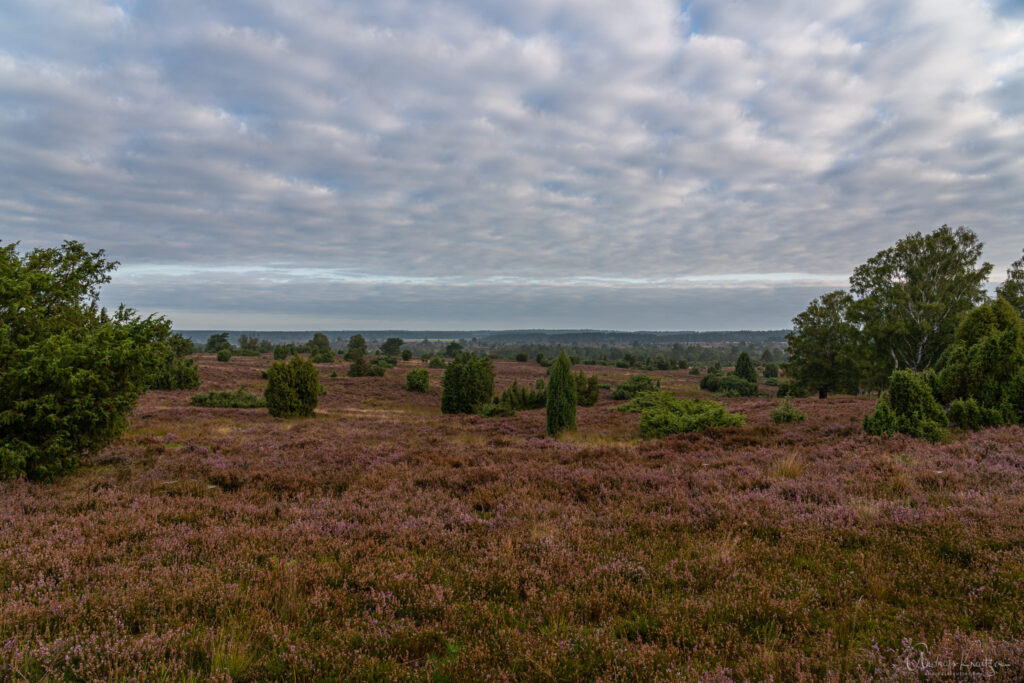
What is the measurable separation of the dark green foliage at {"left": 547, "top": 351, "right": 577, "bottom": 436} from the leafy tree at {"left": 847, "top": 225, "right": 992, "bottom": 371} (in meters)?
25.6

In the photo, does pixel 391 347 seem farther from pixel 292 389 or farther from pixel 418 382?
pixel 292 389

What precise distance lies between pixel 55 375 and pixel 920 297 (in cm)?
4271

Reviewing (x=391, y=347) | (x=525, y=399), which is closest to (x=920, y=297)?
(x=525, y=399)

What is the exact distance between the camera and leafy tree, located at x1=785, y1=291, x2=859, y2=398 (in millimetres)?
37906

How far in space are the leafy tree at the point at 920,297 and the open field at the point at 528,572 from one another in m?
25.9

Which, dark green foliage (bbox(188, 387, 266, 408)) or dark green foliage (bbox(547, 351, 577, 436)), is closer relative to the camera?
dark green foliage (bbox(547, 351, 577, 436))

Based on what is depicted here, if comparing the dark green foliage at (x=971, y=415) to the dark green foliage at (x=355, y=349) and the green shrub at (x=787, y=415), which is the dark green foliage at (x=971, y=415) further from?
the dark green foliage at (x=355, y=349)

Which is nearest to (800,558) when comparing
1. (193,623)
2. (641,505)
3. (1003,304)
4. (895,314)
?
(641,505)

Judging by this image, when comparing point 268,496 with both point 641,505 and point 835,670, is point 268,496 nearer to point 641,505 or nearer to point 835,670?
point 641,505

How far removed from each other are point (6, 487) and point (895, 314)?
42377 mm

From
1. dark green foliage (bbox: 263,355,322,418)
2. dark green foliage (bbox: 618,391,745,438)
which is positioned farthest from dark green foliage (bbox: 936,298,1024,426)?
dark green foliage (bbox: 263,355,322,418)

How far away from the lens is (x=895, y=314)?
30547mm

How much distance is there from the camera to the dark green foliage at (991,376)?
11.2 metres

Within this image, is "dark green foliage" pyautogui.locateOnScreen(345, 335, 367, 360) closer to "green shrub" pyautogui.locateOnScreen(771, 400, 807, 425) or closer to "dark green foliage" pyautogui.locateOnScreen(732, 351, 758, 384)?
"dark green foliage" pyautogui.locateOnScreen(732, 351, 758, 384)
